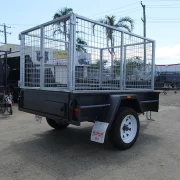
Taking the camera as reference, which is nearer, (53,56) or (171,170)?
(171,170)

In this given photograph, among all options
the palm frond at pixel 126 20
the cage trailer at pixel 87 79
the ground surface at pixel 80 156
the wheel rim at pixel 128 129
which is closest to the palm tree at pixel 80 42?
the cage trailer at pixel 87 79

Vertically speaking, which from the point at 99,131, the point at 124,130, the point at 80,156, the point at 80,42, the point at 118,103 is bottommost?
the point at 80,156

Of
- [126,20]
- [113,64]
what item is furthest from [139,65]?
[126,20]

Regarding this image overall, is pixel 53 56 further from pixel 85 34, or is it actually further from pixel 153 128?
pixel 153 128

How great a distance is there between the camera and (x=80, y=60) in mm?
5098

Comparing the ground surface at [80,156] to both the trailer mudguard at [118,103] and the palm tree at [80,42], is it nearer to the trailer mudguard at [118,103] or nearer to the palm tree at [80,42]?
the trailer mudguard at [118,103]

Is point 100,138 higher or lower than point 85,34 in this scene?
lower

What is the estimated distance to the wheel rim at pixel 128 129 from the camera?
4852 millimetres

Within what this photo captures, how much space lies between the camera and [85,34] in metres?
4.41

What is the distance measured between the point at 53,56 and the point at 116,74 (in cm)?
144

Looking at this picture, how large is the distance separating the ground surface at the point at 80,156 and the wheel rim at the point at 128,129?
0.72 feet

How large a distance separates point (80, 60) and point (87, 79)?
0.51 m

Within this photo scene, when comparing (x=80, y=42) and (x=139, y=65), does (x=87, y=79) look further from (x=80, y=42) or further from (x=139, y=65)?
(x=139, y=65)

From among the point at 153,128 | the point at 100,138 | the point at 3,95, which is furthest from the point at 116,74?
the point at 3,95
